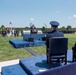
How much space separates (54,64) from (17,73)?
1298 millimetres

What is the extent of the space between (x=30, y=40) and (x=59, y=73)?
12.4m

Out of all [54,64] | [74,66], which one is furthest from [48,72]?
[54,64]

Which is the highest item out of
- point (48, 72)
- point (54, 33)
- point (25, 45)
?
point (54, 33)

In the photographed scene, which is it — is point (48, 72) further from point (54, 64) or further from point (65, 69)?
point (54, 64)

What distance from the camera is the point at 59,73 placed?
2.99 m

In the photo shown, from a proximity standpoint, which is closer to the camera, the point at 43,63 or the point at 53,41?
the point at 53,41

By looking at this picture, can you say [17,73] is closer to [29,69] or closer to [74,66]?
[29,69]

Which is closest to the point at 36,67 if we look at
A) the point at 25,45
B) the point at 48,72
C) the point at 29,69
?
the point at 29,69

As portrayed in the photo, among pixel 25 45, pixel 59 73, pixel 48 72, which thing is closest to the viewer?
pixel 48 72

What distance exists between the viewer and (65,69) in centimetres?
311

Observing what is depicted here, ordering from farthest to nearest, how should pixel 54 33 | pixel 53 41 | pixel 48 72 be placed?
pixel 54 33 < pixel 53 41 < pixel 48 72

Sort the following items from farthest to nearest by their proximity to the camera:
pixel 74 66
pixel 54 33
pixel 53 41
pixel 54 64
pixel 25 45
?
1. pixel 25 45
2. pixel 54 64
3. pixel 54 33
4. pixel 53 41
5. pixel 74 66

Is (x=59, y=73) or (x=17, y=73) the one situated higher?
(x=59, y=73)

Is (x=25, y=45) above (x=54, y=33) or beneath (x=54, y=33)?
beneath
